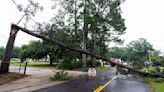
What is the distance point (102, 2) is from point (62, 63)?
1340cm

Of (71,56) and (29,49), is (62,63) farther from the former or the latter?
(29,49)

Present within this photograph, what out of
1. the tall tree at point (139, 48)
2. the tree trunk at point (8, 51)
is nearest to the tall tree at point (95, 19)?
the tree trunk at point (8, 51)

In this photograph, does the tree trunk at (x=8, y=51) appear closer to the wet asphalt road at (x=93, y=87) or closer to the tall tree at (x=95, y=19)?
the wet asphalt road at (x=93, y=87)

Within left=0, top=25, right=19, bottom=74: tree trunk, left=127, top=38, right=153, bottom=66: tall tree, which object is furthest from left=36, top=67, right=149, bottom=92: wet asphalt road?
left=127, top=38, right=153, bottom=66: tall tree

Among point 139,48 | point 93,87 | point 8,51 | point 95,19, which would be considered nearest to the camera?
point 93,87

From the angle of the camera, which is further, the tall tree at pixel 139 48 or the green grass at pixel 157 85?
the tall tree at pixel 139 48

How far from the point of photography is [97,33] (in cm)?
4266

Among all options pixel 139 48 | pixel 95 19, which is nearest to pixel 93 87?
pixel 95 19

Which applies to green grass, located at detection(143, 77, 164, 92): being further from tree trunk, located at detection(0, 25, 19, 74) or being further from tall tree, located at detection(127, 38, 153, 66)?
tall tree, located at detection(127, 38, 153, 66)

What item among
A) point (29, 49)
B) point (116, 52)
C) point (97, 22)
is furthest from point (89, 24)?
point (116, 52)

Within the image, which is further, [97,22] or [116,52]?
[116,52]

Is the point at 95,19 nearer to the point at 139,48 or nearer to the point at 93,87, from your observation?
the point at 93,87

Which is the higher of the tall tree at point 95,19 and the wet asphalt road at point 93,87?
the tall tree at point 95,19

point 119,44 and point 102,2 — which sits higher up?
point 102,2
